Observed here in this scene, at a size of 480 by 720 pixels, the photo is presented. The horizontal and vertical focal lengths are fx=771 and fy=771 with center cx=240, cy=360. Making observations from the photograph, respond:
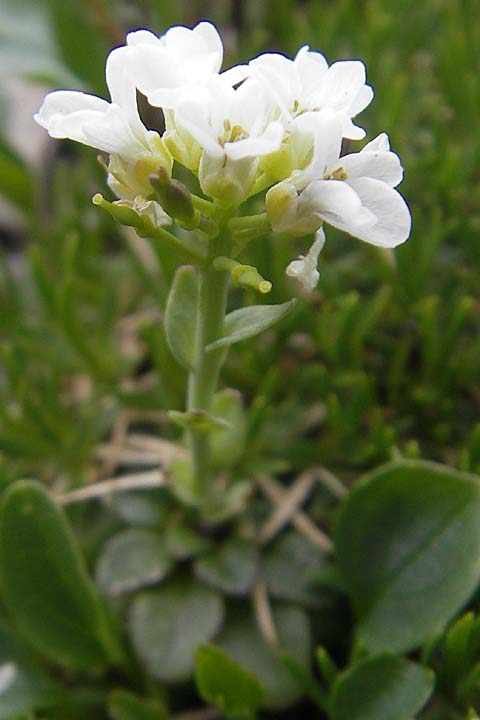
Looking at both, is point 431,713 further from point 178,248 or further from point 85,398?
point 85,398

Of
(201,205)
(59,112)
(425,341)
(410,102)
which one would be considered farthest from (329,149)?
(410,102)

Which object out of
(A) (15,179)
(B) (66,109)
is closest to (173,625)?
(B) (66,109)

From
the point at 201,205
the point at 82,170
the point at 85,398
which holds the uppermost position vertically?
the point at 201,205

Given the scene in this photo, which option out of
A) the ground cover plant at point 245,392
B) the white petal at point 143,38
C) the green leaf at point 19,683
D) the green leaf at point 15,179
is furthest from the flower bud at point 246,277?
the green leaf at point 15,179

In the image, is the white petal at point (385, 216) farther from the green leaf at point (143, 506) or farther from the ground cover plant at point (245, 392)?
the green leaf at point (143, 506)

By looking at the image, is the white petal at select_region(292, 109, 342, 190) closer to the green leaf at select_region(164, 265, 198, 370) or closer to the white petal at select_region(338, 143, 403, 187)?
the white petal at select_region(338, 143, 403, 187)

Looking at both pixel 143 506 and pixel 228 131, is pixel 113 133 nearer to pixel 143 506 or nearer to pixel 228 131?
pixel 228 131

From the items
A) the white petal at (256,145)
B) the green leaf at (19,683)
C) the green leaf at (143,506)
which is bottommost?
the green leaf at (19,683)
